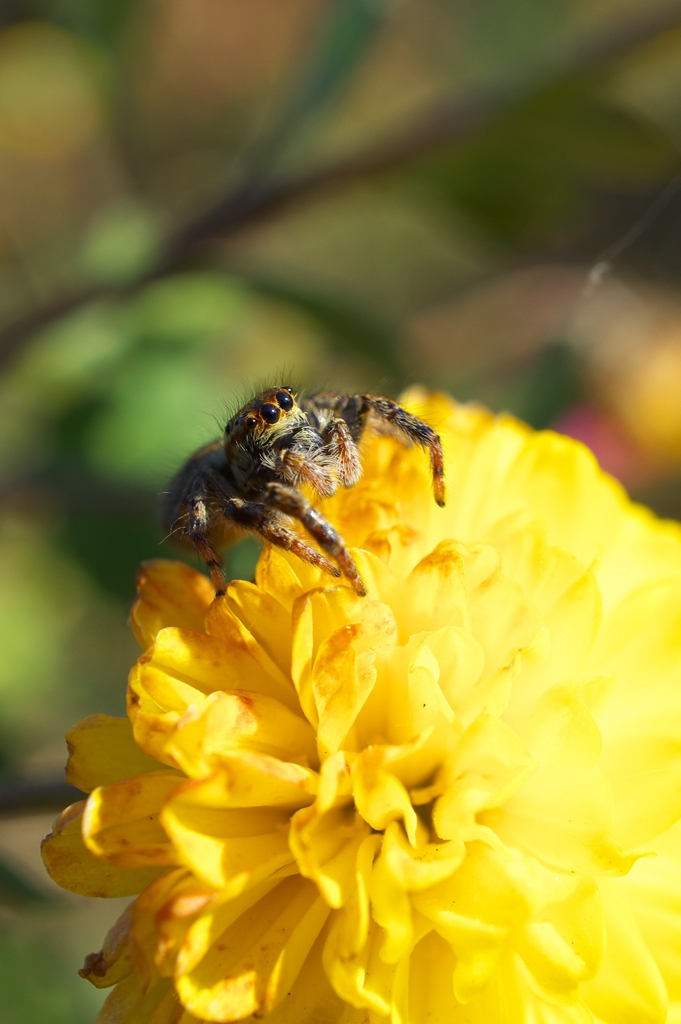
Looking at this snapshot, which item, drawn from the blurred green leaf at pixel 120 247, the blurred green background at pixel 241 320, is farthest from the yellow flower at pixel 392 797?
the blurred green leaf at pixel 120 247

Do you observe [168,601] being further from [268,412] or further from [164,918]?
[164,918]

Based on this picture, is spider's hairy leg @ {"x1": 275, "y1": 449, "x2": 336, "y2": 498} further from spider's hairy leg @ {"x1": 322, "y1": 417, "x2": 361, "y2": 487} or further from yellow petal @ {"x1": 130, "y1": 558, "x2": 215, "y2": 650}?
yellow petal @ {"x1": 130, "y1": 558, "x2": 215, "y2": 650}

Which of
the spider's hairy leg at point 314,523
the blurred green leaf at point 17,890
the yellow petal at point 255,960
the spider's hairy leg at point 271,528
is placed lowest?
the blurred green leaf at point 17,890

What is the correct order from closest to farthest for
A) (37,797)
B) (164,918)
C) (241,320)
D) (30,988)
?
(164,918) < (37,797) < (30,988) < (241,320)

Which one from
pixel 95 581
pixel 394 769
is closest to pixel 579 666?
pixel 394 769

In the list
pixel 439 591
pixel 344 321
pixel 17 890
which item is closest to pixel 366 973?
pixel 439 591

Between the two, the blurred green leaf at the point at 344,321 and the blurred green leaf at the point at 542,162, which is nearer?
the blurred green leaf at the point at 542,162

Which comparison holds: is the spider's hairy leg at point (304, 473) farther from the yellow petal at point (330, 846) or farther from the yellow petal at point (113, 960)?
the yellow petal at point (113, 960)
